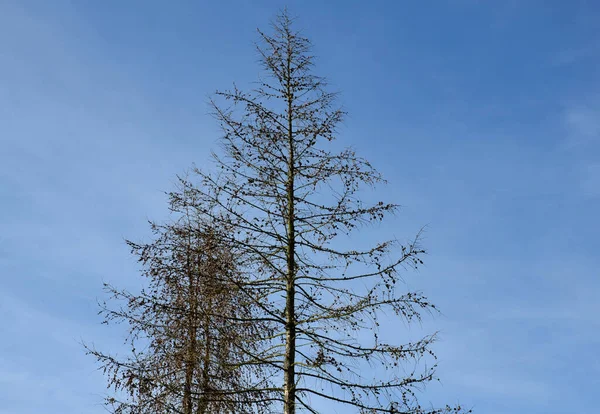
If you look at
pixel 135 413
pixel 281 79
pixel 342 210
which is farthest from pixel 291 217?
pixel 135 413

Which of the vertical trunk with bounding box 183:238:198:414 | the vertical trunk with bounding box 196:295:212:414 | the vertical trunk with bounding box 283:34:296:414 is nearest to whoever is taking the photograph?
the vertical trunk with bounding box 283:34:296:414

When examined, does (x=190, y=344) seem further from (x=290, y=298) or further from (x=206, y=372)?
(x=290, y=298)

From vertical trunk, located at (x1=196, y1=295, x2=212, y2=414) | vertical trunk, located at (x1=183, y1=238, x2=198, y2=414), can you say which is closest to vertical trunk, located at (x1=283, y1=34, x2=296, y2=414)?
vertical trunk, located at (x1=196, y1=295, x2=212, y2=414)

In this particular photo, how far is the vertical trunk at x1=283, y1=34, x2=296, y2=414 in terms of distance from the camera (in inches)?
423

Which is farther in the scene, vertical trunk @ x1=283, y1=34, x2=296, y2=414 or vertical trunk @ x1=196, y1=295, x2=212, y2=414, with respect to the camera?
vertical trunk @ x1=196, y1=295, x2=212, y2=414

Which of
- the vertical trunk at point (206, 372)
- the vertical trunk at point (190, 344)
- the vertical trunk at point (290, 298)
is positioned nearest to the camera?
the vertical trunk at point (290, 298)

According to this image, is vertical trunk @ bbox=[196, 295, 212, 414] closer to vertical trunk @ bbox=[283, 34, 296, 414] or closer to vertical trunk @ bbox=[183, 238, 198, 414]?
vertical trunk @ bbox=[183, 238, 198, 414]

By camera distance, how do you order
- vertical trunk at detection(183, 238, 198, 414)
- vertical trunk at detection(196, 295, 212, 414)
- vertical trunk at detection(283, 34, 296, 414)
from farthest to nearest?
vertical trunk at detection(183, 238, 198, 414)
vertical trunk at detection(196, 295, 212, 414)
vertical trunk at detection(283, 34, 296, 414)

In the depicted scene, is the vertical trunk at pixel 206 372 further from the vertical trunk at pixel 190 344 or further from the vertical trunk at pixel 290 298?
the vertical trunk at pixel 290 298

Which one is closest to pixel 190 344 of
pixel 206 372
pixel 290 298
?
pixel 206 372

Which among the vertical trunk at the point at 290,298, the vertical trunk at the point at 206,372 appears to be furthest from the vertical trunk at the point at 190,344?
the vertical trunk at the point at 290,298

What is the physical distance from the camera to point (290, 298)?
11.3 m

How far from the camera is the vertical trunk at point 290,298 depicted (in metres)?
10.7

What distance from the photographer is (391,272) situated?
1140cm
